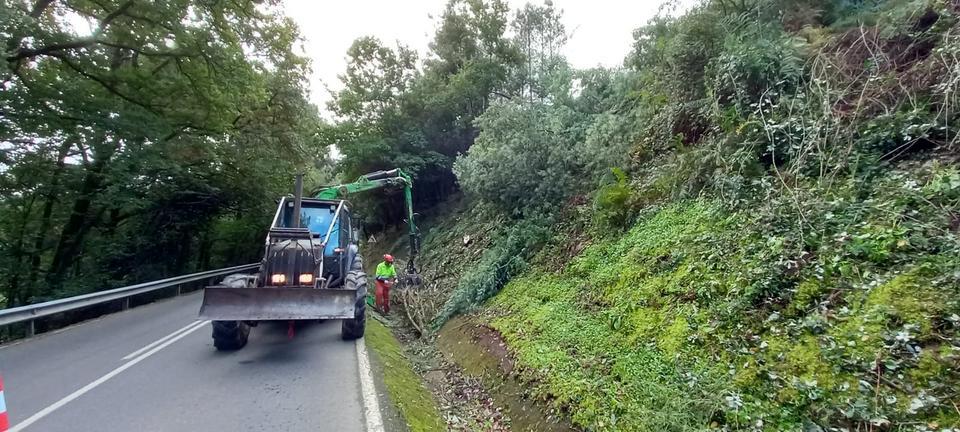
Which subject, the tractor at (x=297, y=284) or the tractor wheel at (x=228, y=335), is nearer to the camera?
the tractor at (x=297, y=284)

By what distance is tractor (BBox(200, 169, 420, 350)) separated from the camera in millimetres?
7141

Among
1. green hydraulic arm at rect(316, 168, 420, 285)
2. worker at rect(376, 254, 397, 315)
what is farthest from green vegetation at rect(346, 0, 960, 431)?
green hydraulic arm at rect(316, 168, 420, 285)

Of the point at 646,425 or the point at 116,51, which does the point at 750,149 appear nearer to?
the point at 646,425

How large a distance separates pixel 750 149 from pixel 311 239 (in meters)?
7.28

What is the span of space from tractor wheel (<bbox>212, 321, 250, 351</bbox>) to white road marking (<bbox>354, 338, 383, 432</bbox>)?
78.2 inches

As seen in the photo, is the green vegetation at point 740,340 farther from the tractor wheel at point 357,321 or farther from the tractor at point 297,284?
the tractor at point 297,284

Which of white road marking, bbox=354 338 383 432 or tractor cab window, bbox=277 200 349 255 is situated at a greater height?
tractor cab window, bbox=277 200 349 255

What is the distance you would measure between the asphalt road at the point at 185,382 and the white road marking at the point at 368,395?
0.05 feet

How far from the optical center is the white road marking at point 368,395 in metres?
5.03

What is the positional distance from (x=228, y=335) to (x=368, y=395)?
3.27m

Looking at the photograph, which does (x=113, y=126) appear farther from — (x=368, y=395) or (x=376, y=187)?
(x=368, y=395)

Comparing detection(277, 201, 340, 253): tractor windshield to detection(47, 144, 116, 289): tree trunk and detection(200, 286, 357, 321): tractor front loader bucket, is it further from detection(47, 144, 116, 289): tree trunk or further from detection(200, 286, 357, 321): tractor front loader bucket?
detection(47, 144, 116, 289): tree trunk

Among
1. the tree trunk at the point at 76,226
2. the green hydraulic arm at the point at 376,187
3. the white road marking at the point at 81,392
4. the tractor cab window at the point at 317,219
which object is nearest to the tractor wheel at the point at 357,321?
the tractor cab window at the point at 317,219

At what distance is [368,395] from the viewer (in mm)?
5887
